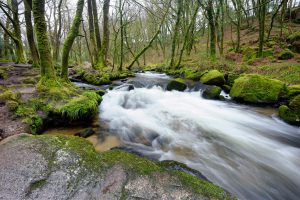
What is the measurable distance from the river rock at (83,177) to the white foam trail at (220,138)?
134 cm

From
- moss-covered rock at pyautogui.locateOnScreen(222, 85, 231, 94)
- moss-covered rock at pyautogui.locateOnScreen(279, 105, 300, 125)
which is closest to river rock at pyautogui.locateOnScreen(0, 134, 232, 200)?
moss-covered rock at pyautogui.locateOnScreen(279, 105, 300, 125)

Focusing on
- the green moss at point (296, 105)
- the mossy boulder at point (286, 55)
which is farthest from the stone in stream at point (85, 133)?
the mossy boulder at point (286, 55)

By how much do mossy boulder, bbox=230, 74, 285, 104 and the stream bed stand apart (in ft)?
1.25

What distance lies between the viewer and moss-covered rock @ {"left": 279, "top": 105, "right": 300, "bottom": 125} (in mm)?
5346

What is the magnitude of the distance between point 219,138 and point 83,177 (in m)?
3.67

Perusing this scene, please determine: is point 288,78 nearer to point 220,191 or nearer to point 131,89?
point 131,89

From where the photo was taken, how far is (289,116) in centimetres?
550

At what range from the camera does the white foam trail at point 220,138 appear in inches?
131

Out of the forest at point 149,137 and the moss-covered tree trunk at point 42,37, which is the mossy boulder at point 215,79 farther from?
the moss-covered tree trunk at point 42,37

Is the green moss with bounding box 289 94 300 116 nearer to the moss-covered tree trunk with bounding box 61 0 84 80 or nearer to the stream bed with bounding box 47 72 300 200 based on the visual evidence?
the stream bed with bounding box 47 72 300 200

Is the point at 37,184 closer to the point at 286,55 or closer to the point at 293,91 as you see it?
the point at 293,91

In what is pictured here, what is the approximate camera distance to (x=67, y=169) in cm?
233

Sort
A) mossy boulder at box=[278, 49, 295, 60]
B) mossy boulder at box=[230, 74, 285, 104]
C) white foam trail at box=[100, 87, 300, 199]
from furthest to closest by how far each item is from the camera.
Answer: mossy boulder at box=[278, 49, 295, 60] < mossy boulder at box=[230, 74, 285, 104] < white foam trail at box=[100, 87, 300, 199]

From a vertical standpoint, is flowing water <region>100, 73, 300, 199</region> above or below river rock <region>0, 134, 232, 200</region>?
below
